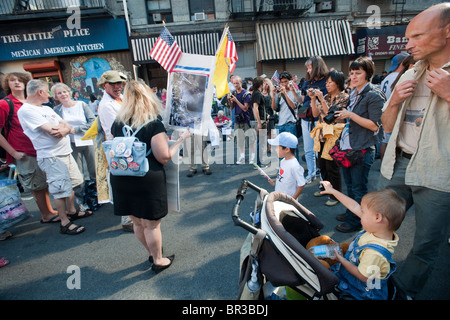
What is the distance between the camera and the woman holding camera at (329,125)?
10.5ft

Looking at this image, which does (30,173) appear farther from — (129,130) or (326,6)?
(326,6)

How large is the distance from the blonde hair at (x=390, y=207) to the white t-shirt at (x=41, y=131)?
12.6ft

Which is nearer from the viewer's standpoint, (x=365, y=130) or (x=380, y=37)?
(x=365, y=130)

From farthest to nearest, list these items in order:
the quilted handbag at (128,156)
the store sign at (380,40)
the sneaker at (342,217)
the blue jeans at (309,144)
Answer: the store sign at (380,40) → the blue jeans at (309,144) → the sneaker at (342,217) → the quilted handbag at (128,156)

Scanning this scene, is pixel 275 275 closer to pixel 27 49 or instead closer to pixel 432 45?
pixel 432 45

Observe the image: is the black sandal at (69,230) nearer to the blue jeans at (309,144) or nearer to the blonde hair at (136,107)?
the blonde hair at (136,107)

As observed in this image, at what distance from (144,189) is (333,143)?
2.46 metres

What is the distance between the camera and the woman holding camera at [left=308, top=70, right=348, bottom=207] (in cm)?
319

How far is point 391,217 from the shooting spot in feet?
5.22

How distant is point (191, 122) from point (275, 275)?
1956 millimetres

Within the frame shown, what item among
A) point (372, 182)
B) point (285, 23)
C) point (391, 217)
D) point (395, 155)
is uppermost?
point (285, 23)

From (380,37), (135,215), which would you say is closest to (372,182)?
(135,215)

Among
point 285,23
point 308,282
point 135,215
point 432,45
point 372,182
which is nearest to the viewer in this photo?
point 308,282
